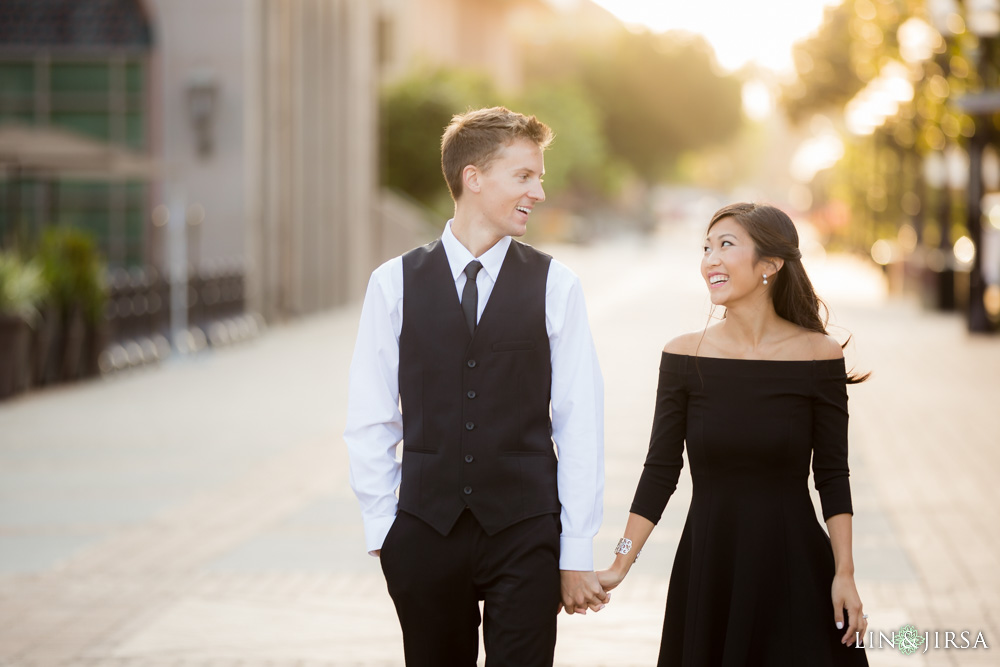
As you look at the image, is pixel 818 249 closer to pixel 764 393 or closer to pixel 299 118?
pixel 299 118

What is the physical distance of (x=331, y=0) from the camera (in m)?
26.7

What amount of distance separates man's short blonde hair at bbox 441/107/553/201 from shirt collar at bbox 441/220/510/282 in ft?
0.41

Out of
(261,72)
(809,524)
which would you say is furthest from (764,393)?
(261,72)

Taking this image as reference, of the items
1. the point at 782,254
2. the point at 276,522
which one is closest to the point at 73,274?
the point at 276,522

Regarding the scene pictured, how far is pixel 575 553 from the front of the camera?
337 cm

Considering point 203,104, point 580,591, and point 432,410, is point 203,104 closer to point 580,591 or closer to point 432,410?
point 432,410

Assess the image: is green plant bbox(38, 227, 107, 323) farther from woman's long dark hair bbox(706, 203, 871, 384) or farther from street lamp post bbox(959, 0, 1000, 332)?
woman's long dark hair bbox(706, 203, 871, 384)

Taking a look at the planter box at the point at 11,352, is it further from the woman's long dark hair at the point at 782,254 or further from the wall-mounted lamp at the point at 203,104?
the woman's long dark hair at the point at 782,254

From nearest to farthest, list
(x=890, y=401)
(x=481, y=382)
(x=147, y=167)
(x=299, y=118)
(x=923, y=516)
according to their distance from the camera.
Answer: (x=481, y=382), (x=923, y=516), (x=890, y=401), (x=147, y=167), (x=299, y=118)

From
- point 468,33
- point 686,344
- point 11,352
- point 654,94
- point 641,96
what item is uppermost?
point 468,33

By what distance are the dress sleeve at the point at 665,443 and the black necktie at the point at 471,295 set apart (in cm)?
50

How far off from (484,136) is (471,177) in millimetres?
103

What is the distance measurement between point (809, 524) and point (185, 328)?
1536cm

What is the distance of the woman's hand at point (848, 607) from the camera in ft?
10.9
